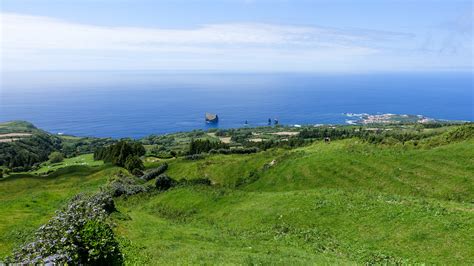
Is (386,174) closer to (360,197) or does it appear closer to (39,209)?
(360,197)

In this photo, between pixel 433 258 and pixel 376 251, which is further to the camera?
pixel 376 251

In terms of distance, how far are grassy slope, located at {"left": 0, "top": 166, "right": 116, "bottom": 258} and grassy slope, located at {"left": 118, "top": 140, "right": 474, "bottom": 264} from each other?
6445 millimetres

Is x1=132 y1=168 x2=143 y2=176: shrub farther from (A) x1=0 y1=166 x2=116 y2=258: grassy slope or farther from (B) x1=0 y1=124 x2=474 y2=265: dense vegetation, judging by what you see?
(B) x1=0 y1=124 x2=474 y2=265: dense vegetation

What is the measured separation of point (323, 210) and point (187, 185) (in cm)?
2017

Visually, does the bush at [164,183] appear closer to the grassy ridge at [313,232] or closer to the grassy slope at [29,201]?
the grassy slope at [29,201]

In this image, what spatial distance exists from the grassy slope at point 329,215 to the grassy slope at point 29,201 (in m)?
6.44

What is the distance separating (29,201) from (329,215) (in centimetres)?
3039

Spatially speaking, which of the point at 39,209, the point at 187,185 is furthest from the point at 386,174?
the point at 39,209

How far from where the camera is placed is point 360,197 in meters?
27.3

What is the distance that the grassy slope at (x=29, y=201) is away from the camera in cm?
2355

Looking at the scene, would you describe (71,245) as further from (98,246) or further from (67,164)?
(67,164)

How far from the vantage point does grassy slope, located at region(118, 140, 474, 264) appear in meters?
19.1

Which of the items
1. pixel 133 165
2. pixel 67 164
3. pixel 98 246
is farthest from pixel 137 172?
pixel 67 164

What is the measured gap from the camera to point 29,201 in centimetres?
3778
